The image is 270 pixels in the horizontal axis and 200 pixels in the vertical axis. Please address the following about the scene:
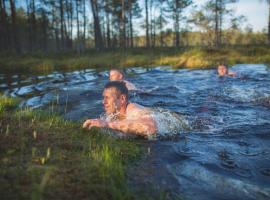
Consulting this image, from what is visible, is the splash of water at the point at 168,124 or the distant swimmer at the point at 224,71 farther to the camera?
the distant swimmer at the point at 224,71

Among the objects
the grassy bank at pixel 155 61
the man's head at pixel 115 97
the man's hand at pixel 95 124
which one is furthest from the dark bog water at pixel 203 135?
the grassy bank at pixel 155 61

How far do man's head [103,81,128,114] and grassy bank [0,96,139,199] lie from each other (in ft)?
2.93

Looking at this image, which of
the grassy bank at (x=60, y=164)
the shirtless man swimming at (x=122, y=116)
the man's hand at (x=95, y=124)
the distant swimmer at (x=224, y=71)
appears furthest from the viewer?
the distant swimmer at (x=224, y=71)

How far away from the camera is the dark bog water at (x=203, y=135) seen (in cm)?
424

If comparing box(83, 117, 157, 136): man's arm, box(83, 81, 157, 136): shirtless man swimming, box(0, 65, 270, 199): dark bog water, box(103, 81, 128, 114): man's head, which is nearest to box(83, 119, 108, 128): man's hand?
box(83, 81, 157, 136): shirtless man swimming

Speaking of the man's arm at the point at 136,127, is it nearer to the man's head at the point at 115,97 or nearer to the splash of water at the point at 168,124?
the splash of water at the point at 168,124

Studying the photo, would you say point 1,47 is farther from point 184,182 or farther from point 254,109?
point 184,182

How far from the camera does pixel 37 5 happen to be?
59.7 m

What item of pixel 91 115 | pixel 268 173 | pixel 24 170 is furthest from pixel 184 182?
pixel 91 115

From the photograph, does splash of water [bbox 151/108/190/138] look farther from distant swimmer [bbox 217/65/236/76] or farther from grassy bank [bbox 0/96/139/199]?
distant swimmer [bbox 217/65/236/76]

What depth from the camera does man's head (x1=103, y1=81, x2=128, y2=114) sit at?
638 centimetres

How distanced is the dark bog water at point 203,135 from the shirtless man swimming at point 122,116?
11.7 inches

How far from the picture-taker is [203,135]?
6785 mm

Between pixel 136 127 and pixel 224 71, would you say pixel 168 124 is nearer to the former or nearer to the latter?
pixel 136 127
